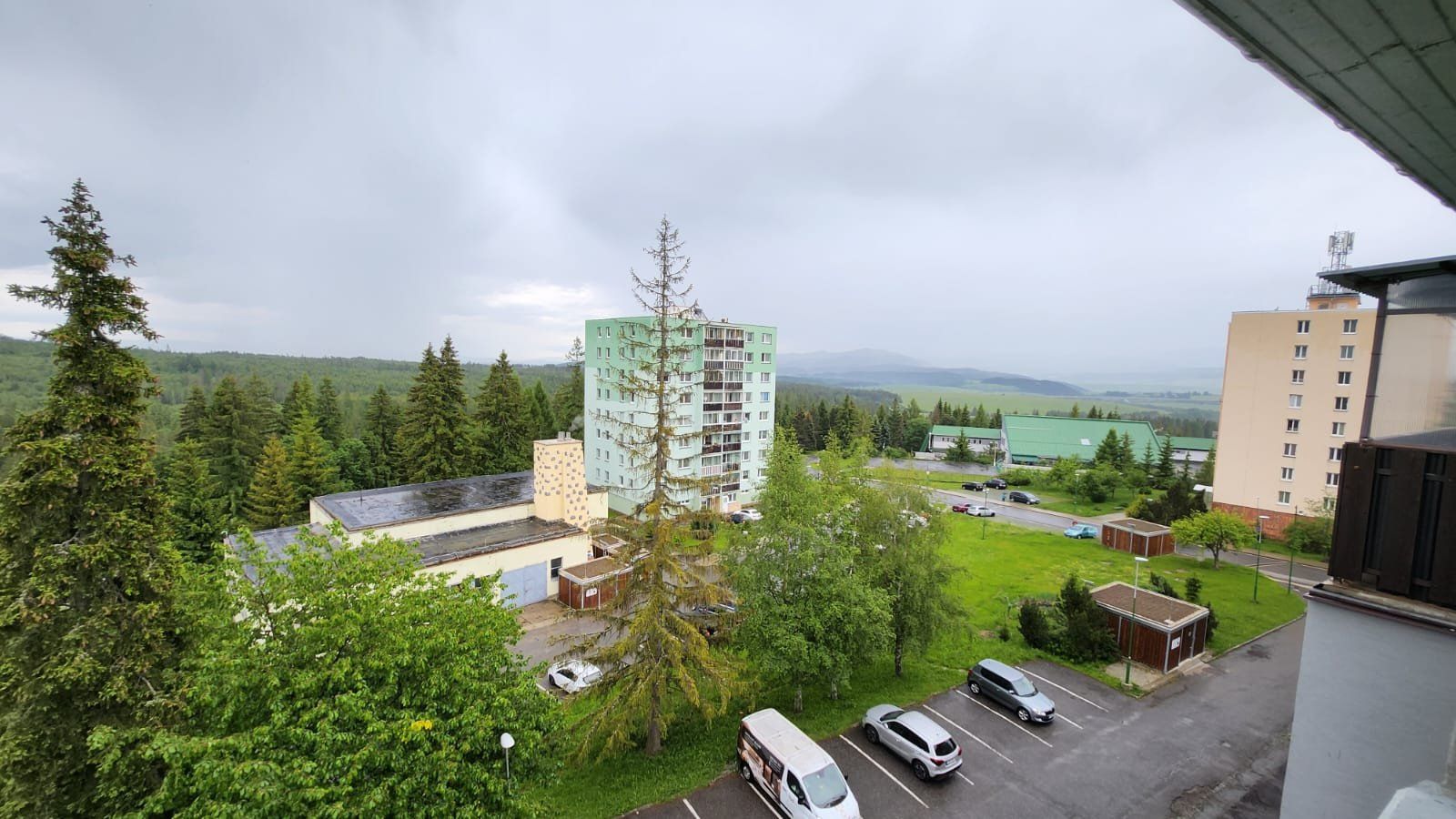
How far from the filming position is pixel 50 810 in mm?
8141

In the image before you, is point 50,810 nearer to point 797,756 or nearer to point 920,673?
point 797,756

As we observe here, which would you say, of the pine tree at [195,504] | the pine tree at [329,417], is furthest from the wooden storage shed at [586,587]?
the pine tree at [329,417]

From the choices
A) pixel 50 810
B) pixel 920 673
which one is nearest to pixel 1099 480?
pixel 920 673

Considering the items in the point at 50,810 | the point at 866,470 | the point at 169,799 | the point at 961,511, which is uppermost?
the point at 866,470

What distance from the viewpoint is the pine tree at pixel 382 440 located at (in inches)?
1537

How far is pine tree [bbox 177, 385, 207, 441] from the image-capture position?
1372 inches

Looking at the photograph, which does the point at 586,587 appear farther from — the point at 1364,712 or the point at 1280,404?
the point at 1280,404

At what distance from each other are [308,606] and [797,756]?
30.0 ft

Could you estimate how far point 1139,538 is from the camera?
98.3 feet

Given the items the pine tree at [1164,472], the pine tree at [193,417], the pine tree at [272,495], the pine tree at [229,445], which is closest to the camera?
the pine tree at [272,495]

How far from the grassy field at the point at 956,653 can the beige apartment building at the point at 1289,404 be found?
923 cm

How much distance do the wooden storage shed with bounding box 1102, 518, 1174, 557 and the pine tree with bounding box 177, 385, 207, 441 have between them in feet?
176

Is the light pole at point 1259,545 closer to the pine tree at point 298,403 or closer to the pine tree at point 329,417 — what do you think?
the pine tree at point 298,403

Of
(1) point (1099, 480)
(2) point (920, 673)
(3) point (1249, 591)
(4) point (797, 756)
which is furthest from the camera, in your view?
(1) point (1099, 480)
